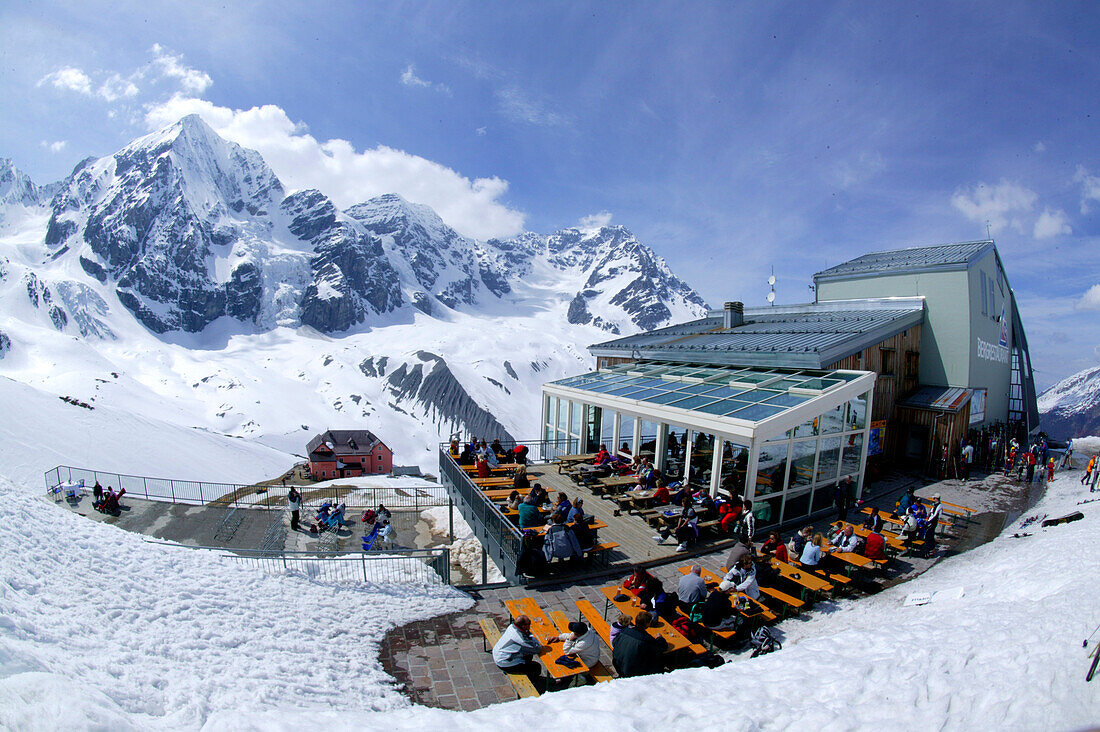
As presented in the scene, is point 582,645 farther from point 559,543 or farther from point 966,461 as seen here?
point 966,461

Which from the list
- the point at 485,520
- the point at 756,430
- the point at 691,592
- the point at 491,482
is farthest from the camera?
the point at 491,482

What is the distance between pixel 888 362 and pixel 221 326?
18419cm

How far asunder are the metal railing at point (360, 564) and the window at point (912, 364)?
1611 cm

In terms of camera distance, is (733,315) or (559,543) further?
(733,315)

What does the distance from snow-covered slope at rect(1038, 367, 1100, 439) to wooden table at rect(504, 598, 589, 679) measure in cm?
4362

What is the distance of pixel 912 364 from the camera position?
55.3 ft

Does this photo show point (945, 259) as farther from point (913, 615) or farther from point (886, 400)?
point (913, 615)

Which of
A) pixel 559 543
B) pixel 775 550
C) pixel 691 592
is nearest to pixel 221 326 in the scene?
pixel 559 543

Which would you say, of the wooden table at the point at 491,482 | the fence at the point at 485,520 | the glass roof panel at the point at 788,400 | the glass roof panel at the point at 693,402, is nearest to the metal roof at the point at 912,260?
the glass roof panel at the point at 788,400

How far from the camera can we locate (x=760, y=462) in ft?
33.7

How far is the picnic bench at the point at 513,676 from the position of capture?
5.09 m

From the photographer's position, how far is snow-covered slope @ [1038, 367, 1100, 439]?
48219mm

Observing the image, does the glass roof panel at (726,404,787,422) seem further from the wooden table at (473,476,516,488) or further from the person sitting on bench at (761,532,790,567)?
the wooden table at (473,476,516,488)

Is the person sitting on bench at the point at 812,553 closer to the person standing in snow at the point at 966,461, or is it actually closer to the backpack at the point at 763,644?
the backpack at the point at 763,644
